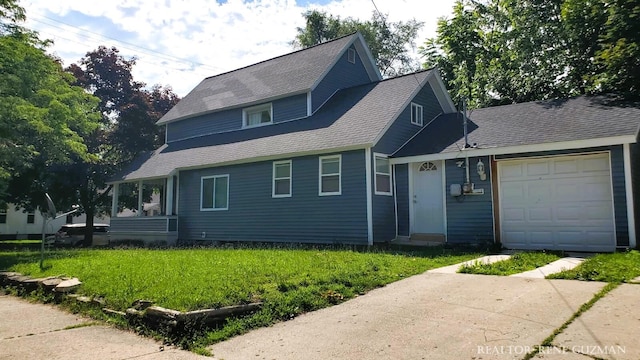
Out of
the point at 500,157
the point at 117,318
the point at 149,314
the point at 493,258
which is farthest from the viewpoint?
the point at 500,157

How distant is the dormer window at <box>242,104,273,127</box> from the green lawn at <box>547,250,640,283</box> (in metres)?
13.1

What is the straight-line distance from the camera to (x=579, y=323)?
4.92 meters

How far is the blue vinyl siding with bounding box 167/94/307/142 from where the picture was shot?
17.9m

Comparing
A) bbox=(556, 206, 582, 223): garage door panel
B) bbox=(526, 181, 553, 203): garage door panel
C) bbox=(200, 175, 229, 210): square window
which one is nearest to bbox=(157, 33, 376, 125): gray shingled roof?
bbox=(200, 175, 229, 210): square window

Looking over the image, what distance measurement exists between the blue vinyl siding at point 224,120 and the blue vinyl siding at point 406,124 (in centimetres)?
437

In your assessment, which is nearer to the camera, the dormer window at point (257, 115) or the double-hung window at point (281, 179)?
the double-hung window at point (281, 179)

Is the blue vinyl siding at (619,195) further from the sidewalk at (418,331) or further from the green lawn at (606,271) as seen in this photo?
the sidewalk at (418,331)

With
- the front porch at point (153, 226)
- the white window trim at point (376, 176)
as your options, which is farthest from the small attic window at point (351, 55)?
the front porch at point (153, 226)

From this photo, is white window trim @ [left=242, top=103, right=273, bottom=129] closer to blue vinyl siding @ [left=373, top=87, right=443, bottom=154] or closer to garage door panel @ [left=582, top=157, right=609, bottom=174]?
blue vinyl siding @ [left=373, top=87, right=443, bottom=154]

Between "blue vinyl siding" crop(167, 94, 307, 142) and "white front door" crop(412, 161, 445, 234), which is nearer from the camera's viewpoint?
"white front door" crop(412, 161, 445, 234)

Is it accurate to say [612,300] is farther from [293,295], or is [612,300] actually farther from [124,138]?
[124,138]

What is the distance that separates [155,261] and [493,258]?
7.37 m

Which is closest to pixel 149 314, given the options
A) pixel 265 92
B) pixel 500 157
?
pixel 500 157

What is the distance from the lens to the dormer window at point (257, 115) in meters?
19.0
